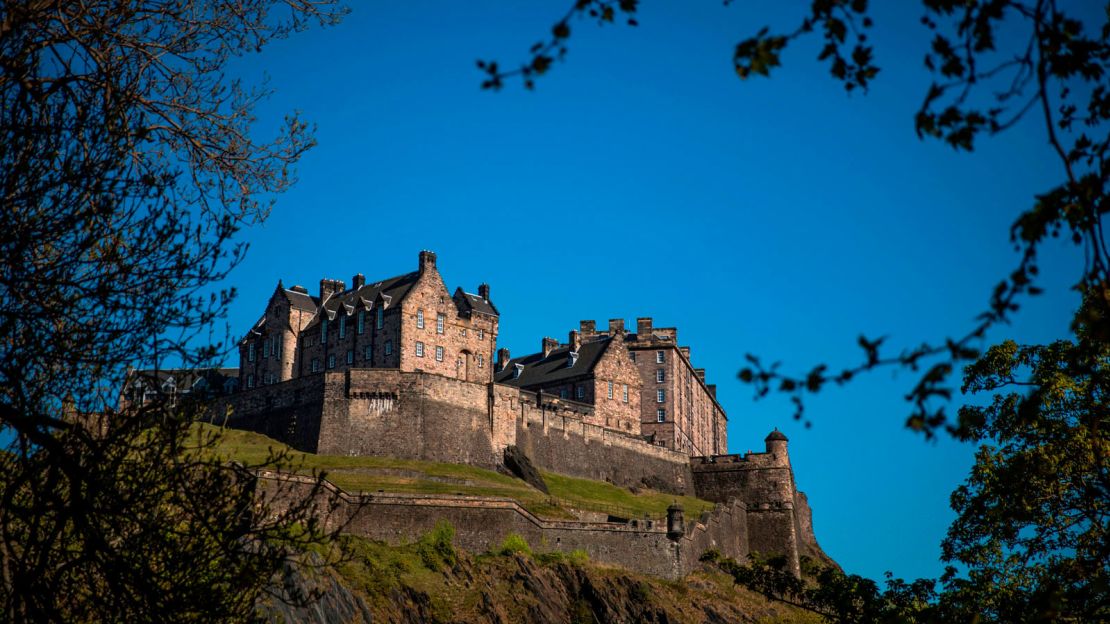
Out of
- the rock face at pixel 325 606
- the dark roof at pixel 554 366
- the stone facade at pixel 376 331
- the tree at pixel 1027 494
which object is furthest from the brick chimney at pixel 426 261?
the tree at pixel 1027 494

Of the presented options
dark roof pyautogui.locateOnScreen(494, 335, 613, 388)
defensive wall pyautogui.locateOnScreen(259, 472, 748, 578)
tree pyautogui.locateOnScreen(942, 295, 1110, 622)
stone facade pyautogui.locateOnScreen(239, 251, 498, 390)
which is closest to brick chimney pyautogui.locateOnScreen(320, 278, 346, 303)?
stone facade pyautogui.locateOnScreen(239, 251, 498, 390)

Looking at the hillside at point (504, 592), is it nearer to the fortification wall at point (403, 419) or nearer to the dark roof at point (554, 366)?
the fortification wall at point (403, 419)

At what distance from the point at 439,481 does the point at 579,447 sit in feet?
53.5

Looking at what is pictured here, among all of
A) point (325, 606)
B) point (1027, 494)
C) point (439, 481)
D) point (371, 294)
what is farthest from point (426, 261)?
point (1027, 494)

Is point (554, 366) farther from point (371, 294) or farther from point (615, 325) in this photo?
point (371, 294)

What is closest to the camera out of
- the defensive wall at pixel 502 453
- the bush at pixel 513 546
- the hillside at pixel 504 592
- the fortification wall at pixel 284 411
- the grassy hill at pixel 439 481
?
the hillside at pixel 504 592

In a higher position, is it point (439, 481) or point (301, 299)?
point (301, 299)

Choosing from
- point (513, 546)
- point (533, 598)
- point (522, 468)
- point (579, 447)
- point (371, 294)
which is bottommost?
point (533, 598)

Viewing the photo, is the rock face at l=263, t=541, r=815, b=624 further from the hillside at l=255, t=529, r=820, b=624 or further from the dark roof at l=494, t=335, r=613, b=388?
the dark roof at l=494, t=335, r=613, b=388

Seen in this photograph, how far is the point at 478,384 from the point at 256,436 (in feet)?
43.3

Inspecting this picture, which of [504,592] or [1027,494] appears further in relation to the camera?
[504,592]

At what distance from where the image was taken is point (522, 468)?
233 ft

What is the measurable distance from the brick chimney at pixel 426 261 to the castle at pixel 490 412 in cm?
8

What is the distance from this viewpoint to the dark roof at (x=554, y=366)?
87.0 meters
